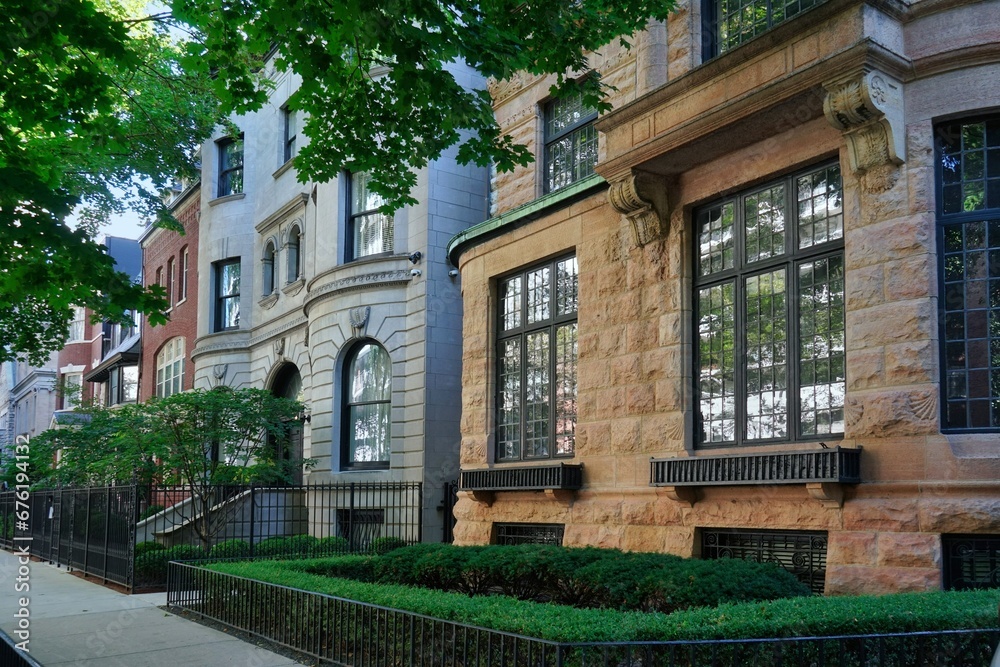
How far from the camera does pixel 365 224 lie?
923 inches

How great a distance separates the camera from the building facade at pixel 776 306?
30.5ft

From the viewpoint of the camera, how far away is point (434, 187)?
2192 cm

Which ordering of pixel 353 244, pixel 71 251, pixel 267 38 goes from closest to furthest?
pixel 71 251 → pixel 267 38 → pixel 353 244

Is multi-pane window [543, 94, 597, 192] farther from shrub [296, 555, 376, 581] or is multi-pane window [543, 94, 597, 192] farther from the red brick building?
the red brick building

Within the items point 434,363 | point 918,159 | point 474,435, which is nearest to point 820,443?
point 918,159

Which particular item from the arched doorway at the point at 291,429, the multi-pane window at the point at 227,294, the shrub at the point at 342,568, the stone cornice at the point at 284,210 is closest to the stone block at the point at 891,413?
the shrub at the point at 342,568

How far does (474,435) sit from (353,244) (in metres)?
9.35

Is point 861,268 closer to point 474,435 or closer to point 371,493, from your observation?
point 474,435

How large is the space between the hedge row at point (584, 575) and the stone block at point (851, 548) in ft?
1.76

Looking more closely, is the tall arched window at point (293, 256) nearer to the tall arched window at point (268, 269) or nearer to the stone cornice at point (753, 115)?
the tall arched window at point (268, 269)

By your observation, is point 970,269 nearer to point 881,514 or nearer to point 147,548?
point 881,514

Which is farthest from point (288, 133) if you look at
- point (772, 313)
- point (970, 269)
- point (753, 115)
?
point (970, 269)

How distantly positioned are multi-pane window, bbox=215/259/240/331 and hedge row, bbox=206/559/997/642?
24071 millimetres

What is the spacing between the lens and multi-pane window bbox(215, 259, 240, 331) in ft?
102
